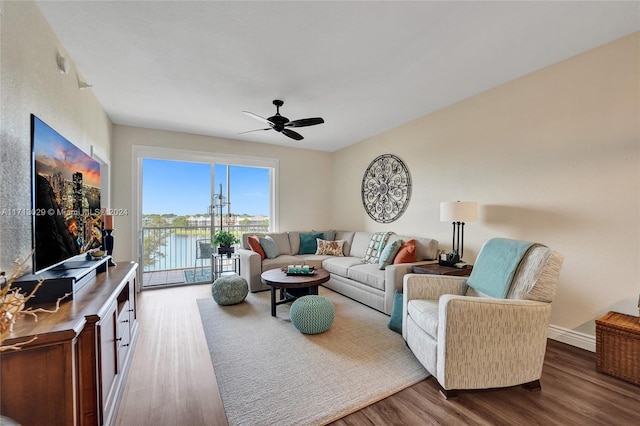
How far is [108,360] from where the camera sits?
5.38ft

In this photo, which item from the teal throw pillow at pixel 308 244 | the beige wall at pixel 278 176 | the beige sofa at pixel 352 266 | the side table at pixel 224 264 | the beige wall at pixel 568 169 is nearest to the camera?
the beige wall at pixel 568 169

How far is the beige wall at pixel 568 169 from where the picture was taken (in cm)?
226

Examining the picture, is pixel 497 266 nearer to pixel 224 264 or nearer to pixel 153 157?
pixel 224 264

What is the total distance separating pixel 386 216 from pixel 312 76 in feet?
8.93

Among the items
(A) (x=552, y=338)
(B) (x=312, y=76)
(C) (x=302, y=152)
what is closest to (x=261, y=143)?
(C) (x=302, y=152)

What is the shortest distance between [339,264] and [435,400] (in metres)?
2.45

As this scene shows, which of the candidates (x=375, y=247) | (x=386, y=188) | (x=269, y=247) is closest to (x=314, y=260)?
(x=269, y=247)

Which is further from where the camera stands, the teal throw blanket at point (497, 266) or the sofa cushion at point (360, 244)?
the sofa cushion at point (360, 244)

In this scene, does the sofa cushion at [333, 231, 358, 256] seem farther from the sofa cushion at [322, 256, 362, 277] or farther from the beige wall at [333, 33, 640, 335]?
the beige wall at [333, 33, 640, 335]

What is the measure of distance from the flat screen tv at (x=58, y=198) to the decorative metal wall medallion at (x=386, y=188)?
3.95 m

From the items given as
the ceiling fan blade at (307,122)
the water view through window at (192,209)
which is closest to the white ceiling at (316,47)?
the ceiling fan blade at (307,122)

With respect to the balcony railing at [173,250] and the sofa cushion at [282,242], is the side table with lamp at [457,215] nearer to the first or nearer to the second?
the sofa cushion at [282,242]

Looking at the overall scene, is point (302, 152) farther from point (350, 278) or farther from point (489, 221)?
point (489, 221)

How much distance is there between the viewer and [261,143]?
542cm
